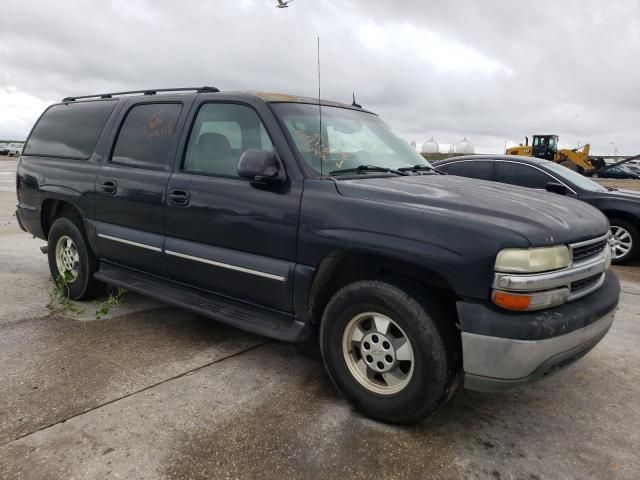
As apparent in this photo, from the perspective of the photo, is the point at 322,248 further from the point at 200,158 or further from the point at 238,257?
the point at 200,158

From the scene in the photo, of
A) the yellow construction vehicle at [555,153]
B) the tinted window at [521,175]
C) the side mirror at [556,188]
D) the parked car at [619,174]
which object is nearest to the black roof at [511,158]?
the tinted window at [521,175]

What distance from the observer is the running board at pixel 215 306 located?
3098 millimetres

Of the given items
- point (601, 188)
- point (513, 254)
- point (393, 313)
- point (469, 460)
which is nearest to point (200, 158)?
point (393, 313)

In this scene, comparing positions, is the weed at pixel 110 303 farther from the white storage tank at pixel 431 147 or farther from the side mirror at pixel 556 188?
the white storage tank at pixel 431 147

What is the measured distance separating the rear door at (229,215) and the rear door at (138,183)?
15 cm

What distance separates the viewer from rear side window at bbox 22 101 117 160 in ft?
14.6

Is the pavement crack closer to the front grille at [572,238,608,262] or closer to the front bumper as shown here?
the front bumper

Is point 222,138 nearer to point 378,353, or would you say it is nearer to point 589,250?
point 378,353

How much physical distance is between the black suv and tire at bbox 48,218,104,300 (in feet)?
0.09

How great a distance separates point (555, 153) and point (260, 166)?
96.6ft

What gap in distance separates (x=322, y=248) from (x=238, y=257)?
685 mm

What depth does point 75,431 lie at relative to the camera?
259 cm

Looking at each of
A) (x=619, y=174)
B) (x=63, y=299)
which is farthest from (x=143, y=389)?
(x=619, y=174)

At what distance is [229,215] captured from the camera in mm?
3281
